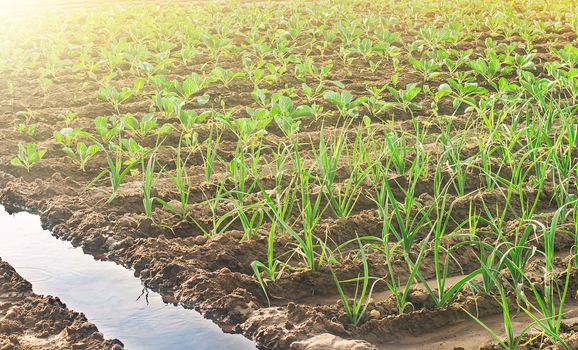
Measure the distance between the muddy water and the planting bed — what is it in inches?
2.9

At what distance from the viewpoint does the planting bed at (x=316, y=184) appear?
331cm

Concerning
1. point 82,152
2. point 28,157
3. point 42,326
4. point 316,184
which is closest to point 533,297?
point 316,184

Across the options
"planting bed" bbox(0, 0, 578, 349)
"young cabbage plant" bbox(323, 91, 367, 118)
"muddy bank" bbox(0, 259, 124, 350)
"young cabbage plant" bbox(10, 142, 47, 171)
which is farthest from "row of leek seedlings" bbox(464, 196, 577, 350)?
"young cabbage plant" bbox(10, 142, 47, 171)

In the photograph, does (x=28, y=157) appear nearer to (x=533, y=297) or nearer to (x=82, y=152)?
(x=82, y=152)

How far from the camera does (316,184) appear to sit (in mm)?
4699

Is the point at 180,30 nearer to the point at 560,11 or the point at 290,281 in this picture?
the point at 560,11

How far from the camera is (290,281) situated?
141 inches

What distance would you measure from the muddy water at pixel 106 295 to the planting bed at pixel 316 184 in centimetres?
7

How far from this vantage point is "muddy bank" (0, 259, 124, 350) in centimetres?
309

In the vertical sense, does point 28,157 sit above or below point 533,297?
above

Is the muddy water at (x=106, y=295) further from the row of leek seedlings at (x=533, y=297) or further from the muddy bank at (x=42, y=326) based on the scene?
the row of leek seedlings at (x=533, y=297)

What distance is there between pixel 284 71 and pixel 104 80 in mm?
1485

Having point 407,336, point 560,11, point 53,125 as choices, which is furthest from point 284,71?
point 560,11

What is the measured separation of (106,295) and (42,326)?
40 cm
